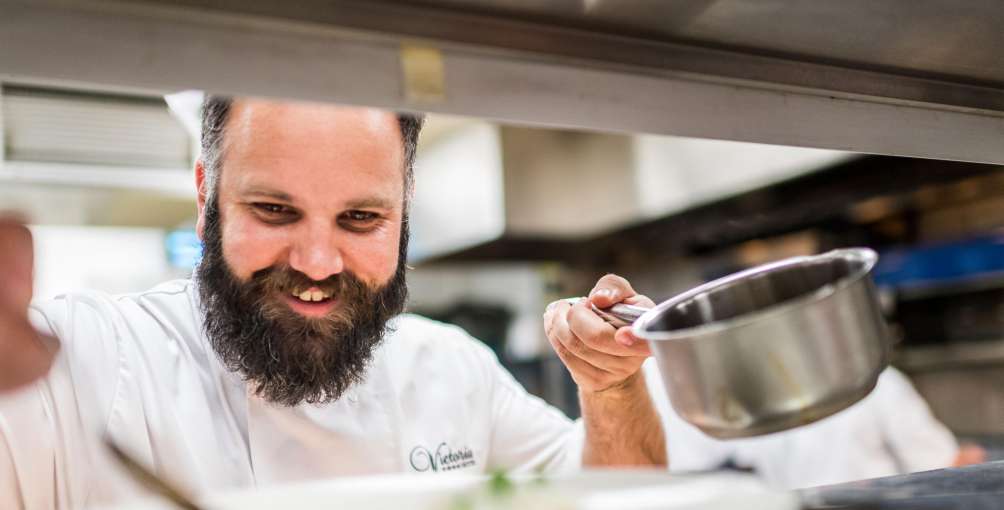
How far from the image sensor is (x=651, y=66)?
2.30ft

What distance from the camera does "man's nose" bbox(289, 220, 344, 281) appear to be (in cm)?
93

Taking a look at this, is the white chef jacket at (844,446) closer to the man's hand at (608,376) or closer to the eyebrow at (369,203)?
the man's hand at (608,376)

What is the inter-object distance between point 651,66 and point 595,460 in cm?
84

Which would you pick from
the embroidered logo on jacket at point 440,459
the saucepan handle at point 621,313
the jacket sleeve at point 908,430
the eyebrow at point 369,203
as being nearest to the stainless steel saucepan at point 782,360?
the saucepan handle at point 621,313

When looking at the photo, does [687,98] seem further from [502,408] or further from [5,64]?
[502,408]

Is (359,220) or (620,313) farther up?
(359,220)

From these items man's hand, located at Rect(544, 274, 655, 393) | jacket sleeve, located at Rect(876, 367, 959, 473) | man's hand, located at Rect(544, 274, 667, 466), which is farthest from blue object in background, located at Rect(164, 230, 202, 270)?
jacket sleeve, located at Rect(876, 367, 959, 473)

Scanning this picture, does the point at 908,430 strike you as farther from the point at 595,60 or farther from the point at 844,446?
the point at 595,60

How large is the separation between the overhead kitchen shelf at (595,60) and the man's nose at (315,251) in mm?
370

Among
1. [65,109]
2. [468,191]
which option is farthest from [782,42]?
[468,191]

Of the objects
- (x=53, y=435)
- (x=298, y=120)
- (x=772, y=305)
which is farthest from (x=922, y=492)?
(x=53, y=435)

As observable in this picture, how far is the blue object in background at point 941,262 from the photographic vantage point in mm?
3119

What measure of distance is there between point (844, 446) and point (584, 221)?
2.34m

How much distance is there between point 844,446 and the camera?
88.0 inches
